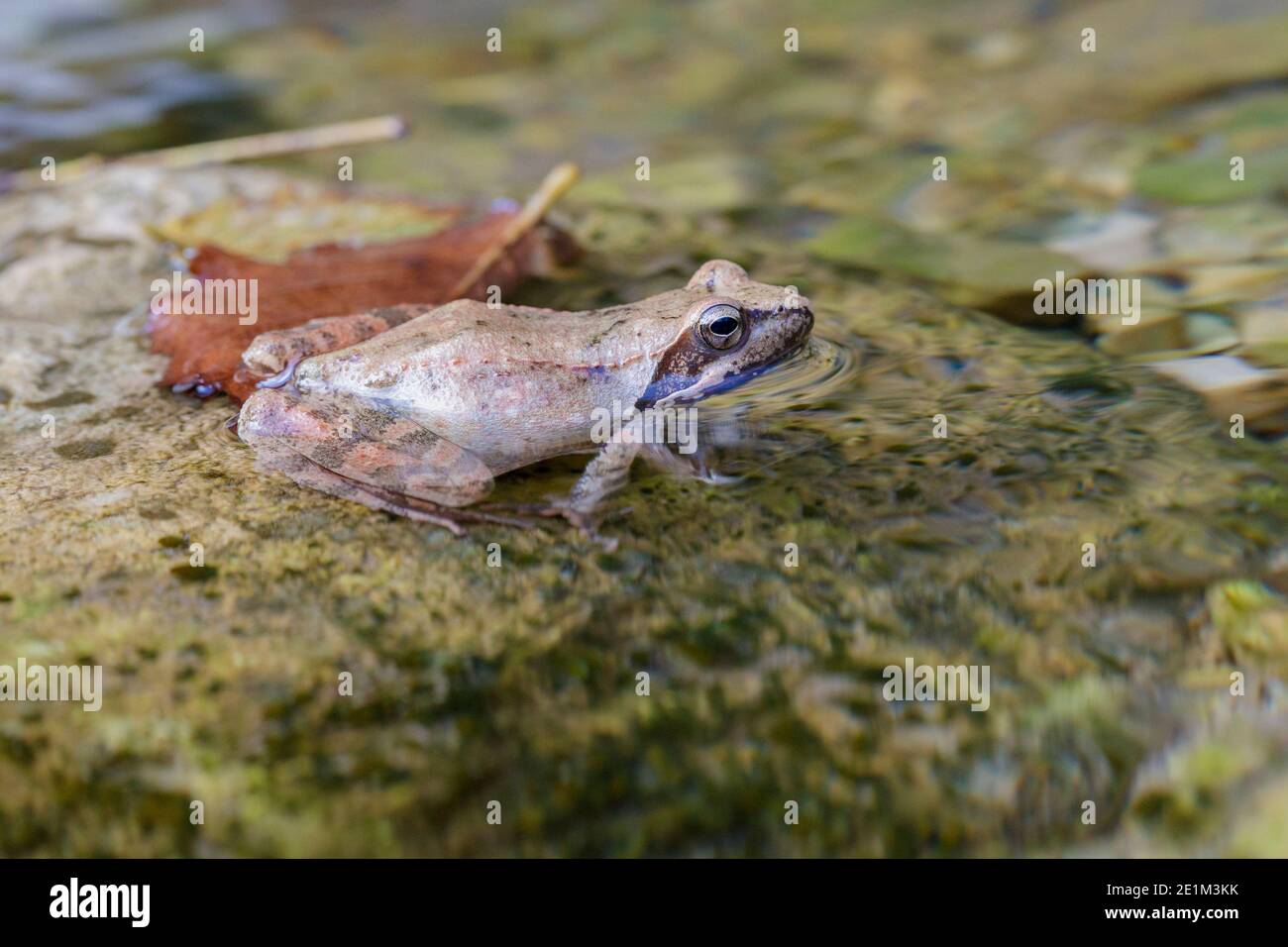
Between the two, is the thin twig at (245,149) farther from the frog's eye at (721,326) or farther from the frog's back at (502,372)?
the frog's eye at (721,326)

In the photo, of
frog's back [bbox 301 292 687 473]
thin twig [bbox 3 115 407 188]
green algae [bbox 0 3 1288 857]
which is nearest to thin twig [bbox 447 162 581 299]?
green algae [bbox 0 3 1288 857]

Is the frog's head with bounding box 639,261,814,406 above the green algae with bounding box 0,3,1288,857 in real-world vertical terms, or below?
above

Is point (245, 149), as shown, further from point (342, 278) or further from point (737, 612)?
point (737, 612)

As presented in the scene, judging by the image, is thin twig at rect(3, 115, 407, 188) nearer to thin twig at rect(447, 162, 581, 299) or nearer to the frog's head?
thin twig at rect(447, 162, 581, 299)

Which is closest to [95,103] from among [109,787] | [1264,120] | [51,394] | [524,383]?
[51,394]

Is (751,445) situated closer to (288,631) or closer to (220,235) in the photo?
(288,631)

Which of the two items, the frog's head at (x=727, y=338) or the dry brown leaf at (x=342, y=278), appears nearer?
the frog's head at (x=727, y=338)

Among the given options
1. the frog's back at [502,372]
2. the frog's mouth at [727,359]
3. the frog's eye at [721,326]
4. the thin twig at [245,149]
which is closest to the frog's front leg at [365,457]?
the frog's back at [502,372]

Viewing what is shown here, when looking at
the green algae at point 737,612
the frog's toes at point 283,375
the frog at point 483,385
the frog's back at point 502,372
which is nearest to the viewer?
the green algae at point 737,612
